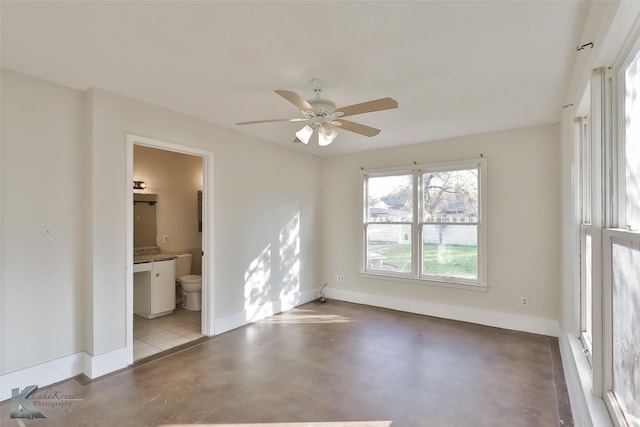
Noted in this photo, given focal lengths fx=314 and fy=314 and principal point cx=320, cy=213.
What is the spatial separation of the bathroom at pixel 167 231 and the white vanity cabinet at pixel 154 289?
1 cm

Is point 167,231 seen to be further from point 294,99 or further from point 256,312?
point 294,99

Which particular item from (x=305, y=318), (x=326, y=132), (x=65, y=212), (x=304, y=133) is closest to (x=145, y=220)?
(x=65, y=212)

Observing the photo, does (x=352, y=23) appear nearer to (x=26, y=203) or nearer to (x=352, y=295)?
(x=26, y=203)

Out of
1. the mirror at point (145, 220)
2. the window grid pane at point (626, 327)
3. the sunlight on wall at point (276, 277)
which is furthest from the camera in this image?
the mirror at point (145, 220)

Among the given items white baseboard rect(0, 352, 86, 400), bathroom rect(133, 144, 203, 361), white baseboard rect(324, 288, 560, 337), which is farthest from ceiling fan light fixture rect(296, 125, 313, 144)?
white baseboard rect(324, 288, 560, 337)

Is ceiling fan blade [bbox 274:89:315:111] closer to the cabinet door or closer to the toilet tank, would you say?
the cabinet door

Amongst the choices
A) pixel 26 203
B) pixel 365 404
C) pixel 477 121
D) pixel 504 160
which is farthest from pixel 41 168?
pixel 504 160

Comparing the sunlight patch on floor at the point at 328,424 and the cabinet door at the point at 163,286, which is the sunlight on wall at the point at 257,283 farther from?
the sunlight patch on floor at the point at 328,424

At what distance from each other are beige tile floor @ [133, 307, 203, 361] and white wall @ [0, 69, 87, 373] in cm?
70

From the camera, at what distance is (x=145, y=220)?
4.85m

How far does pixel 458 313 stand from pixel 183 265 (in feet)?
13.8

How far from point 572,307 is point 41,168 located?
4607 mm

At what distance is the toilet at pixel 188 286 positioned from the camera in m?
4.61

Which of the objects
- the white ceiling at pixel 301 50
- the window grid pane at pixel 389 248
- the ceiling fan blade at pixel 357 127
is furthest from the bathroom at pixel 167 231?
the ceiling fan blade at pixel 357 127
